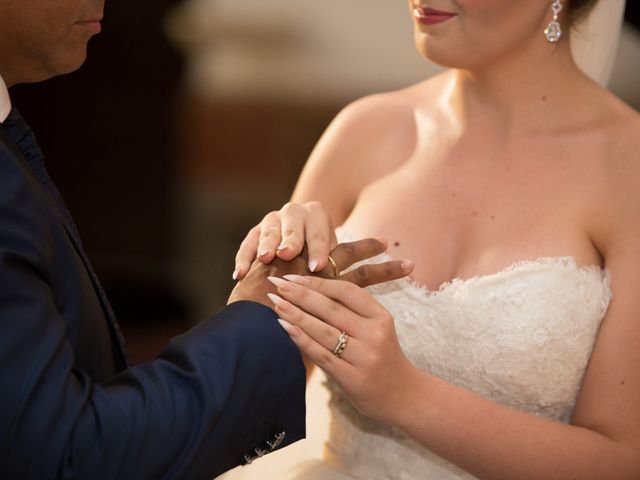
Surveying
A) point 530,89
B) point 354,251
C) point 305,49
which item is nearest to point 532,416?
point 354,251

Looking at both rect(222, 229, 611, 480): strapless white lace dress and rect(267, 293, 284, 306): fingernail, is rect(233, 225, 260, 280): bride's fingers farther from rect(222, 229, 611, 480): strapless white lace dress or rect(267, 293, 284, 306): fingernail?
rect(222, 229, 611, 480): strapless white lace dress

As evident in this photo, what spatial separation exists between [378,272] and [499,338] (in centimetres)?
36

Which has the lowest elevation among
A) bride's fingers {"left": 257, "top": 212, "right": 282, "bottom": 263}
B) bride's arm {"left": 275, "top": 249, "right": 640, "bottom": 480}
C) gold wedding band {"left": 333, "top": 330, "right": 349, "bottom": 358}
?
bride's arm {"left": 275, "top": 249, "right": 640, "bottom": 480}

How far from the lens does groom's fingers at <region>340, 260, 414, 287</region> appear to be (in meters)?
1.68

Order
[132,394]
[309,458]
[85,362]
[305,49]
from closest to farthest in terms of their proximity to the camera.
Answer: [132,394], [85,362], [309,458], [305,49]

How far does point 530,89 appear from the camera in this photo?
6.78ft

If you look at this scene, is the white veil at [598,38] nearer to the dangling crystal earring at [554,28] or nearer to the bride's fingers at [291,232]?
the dangling crystal earring at [554,28]

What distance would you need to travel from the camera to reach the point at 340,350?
1538mm

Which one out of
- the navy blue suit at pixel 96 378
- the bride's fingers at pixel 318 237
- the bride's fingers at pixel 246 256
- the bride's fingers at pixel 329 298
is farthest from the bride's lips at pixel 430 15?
the navy blue suit at pixel 96 378

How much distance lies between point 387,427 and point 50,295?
3.00 ft

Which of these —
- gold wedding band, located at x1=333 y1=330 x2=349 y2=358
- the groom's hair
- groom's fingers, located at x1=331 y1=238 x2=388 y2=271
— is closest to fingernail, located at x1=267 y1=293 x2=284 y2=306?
gold wedding band, located at x1=333 y1=330 x2=349 y2=358

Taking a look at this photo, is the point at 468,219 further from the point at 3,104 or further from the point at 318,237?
the point at 3,104

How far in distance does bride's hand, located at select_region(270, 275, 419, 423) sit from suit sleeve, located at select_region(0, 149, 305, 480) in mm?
35

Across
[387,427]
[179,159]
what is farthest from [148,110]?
[387,427]
